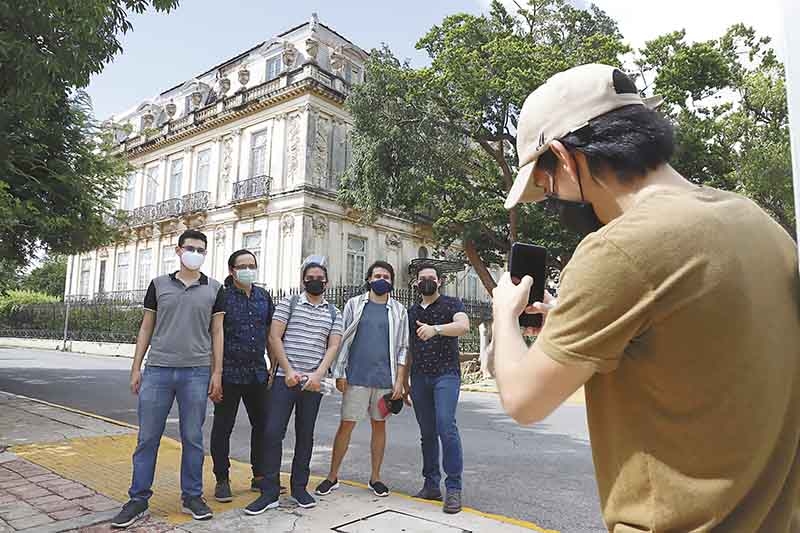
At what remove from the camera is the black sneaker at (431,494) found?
4.80m

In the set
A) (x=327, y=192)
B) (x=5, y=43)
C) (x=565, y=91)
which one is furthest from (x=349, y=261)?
(x=565, y=91)

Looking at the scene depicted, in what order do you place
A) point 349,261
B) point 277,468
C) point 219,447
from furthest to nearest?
point 349,261 < point 219,447 < point 277,468

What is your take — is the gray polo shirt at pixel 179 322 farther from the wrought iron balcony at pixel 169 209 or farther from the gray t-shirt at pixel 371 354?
the wrought iron balcony at pixel 169 209

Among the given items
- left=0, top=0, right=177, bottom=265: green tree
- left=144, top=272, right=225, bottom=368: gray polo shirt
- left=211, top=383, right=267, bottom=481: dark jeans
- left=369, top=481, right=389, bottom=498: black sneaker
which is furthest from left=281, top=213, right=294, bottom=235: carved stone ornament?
left=369, top=481, right=389, bottom=498: black sneaker

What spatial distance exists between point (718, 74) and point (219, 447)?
17355mm

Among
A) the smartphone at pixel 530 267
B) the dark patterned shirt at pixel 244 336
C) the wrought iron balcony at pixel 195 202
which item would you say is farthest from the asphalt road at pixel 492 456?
the wrought iron balcony at pixel 195 202

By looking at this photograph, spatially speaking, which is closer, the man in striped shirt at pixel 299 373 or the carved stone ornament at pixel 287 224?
the man in striped shirt at pixel 299 373

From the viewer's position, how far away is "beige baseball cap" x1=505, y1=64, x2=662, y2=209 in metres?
1.21

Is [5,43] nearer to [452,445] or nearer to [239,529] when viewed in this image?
[239,529]

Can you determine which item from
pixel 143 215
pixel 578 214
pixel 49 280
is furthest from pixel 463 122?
pixel 49 280

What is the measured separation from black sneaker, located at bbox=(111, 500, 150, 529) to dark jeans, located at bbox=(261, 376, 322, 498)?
0.87 m

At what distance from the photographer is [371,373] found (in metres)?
5.15

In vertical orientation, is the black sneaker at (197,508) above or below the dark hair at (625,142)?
below

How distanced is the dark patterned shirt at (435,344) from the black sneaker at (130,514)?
245cm
